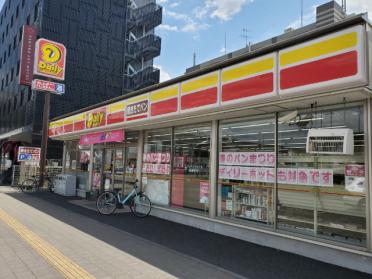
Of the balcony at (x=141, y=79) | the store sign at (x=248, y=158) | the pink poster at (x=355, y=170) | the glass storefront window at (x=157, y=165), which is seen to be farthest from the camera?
the balcony at (x=141, y=79)

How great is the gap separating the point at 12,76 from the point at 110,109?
81.6 ft

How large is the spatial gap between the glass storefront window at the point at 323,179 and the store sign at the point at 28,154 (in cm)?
1651

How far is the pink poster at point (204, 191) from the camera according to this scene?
8.95 metres

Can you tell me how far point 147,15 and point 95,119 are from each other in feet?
81.6

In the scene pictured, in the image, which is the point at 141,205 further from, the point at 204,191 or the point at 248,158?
the point at 248,158

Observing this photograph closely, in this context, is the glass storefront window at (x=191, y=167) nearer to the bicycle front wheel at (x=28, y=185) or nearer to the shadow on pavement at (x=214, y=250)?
the shadow on pavement at (x=214, y=250)

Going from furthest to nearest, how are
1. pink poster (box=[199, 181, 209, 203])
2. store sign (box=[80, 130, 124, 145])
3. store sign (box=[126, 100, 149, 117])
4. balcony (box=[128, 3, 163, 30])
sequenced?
1. balcony (box=[128, 3, 163, 30])
2. store sign (box=[80, 130, 124, 145])
3. store sign (box=[126, 100, 149, 117])
4. pink poster (box=[199, 181, 209, 203])

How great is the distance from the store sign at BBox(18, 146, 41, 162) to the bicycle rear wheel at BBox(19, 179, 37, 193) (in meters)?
1.58

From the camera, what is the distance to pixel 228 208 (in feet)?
27.5

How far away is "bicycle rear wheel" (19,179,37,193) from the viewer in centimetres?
1776

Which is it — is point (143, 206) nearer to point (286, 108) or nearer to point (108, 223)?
point (108, 223)

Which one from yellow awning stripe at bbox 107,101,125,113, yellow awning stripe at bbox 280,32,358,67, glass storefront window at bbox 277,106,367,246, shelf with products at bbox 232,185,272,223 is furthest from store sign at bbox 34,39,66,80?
yellow awning stripe at bbox 280,32,358,67

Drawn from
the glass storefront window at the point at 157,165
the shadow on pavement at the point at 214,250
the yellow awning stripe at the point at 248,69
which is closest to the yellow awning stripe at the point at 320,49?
the yellow awning stripe at the point at 248,69

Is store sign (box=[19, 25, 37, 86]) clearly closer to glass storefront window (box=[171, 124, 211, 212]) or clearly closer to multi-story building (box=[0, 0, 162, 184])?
multi-story building (box=[0, 0, 162, 184])
